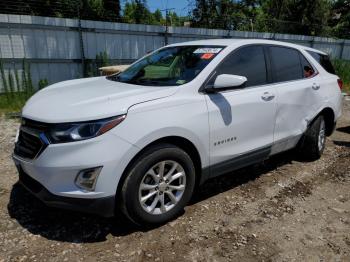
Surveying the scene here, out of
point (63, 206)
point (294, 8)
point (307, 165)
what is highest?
point (294, 8)

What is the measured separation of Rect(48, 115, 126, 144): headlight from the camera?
281 cm

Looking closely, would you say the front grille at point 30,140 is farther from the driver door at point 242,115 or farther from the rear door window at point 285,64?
the rear door window at point 285,64

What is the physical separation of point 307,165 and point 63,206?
3604mm

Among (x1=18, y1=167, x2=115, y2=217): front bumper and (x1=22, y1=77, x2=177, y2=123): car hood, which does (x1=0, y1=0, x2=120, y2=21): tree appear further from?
(x1=18, y1=167, x2=115, y2=217): front bumper

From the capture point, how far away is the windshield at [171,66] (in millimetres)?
3621

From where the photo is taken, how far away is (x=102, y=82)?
399 centimetres

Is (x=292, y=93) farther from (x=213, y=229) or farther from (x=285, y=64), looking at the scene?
(x=213, y=229)

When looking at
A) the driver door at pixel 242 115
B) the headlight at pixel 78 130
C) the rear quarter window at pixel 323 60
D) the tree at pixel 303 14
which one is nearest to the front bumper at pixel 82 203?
the headlight at pixel 78 130

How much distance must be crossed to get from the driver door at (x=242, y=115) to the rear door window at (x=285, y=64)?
191 millimetres

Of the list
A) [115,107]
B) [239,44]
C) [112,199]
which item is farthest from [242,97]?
[112,199]

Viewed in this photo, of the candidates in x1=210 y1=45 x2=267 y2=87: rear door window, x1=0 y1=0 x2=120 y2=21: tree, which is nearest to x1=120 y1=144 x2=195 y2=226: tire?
x1=210 y1=45 x2=267 y2=87: rear door window

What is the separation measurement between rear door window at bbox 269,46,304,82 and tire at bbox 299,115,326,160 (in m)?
0.76

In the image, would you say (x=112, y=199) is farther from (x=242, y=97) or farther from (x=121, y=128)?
(x=242, y=97)

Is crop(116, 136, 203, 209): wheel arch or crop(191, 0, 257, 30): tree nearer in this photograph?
crop(116, 136, 203, 209): wheel arch
